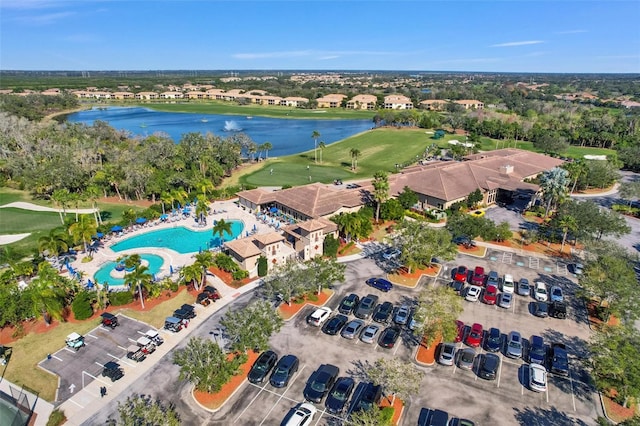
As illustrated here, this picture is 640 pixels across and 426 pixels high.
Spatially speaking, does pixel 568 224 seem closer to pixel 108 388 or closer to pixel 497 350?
pixel 497 350

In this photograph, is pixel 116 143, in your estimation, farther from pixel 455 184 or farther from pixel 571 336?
pixel 571 336

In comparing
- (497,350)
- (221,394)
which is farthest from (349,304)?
(221,394)

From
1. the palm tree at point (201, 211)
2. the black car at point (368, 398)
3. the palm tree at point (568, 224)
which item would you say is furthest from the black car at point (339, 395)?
the palm tree at point (201, 211)

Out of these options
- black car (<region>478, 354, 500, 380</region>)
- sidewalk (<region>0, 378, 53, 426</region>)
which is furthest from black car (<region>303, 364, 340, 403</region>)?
sidewalk (<region>0, 378, 53, 426</region>)

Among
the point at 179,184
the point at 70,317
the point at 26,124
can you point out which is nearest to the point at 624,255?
the point at 70,317

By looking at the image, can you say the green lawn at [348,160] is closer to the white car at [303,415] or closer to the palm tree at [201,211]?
the palm tree at [201,211]

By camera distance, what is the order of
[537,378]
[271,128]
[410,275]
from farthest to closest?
[271,128] → [410,275] → [537,378]
